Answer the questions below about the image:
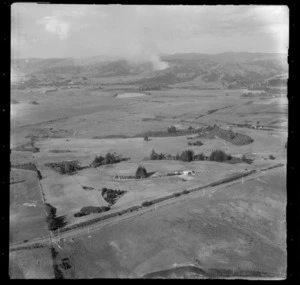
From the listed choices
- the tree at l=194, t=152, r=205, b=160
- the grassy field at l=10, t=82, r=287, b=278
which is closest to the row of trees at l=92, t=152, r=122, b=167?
the grassy field at l=10, t=82, r=287, b=278

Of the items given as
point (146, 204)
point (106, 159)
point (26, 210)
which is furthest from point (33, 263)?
point (106, 159)

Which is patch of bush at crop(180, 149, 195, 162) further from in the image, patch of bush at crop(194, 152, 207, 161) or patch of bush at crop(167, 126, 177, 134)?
patch of bush at crop(167, 126, 177, 134)

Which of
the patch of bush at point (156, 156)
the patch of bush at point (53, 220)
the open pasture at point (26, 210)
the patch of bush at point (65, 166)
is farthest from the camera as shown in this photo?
the patch of bush at point (156, 156)

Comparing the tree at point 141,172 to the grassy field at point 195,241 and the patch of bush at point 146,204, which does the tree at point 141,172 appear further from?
the grassy field at point 195,241

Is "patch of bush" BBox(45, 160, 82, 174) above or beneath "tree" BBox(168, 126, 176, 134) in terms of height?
beneath

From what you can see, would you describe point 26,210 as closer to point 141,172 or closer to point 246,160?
point 141,172

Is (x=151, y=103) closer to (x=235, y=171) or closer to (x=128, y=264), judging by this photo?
(x=235, y=171)

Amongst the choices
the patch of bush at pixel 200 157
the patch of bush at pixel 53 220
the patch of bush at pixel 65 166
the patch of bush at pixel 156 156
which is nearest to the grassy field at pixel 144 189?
the patch of bush at pixel 53 220
